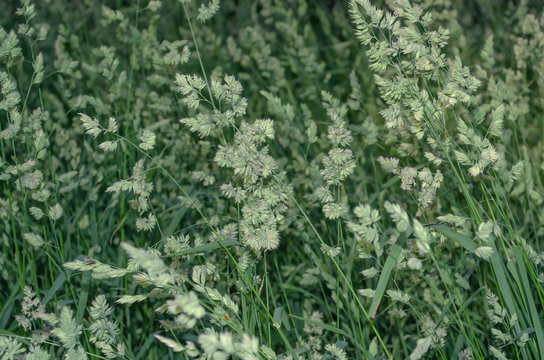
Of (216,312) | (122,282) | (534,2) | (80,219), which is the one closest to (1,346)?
(216,312)

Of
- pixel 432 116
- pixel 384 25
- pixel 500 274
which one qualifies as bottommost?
pixel 500 274

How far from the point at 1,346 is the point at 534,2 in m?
4.54

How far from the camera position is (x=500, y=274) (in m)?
1.42

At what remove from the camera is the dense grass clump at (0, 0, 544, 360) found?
137 cm

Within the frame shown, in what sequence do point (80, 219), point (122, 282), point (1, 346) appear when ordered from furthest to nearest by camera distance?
point (80, 219) < point (122, 282) < point (1, 346)

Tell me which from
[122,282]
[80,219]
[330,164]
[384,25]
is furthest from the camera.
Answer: [80,219]

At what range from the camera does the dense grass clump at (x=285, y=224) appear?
1366mm

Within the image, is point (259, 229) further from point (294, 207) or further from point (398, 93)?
point (294, 207)

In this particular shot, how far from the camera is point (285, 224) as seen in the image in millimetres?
1828

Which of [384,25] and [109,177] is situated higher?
[384,25]

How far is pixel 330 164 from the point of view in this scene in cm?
151

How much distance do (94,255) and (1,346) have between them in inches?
34.3

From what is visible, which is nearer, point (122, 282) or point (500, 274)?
point (500, 274)

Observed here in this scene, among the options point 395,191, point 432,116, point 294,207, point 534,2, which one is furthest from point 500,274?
point 534,2
